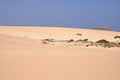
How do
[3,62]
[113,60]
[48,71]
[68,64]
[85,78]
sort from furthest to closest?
[113,60] → [68,64] → [3,62] → [48,71] → [85,78]

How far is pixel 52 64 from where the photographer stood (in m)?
7.88

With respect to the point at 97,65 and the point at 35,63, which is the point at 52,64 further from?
the point at 97,65

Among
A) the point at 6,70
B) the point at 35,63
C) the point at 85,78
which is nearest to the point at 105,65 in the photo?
the point at 85,78

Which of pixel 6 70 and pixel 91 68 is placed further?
pixel 91 68

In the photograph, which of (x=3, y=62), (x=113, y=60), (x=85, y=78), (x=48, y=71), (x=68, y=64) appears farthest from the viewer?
(x=113, y=60)

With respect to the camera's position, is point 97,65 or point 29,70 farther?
point 97,65

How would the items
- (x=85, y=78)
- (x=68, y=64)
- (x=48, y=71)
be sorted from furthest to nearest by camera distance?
(x=68, y=64) < (x=48, y=71) < (x=85, y=78)

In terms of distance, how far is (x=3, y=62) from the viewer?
749cm

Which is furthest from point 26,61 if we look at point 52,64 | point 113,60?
point 113,60

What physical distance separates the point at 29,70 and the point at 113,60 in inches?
158

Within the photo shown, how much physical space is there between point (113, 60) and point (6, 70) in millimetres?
4685

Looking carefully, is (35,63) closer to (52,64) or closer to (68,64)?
(52,64)

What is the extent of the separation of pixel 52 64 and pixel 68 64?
1.94ft

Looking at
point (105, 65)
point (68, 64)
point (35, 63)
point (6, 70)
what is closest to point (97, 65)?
point (105, 65)
